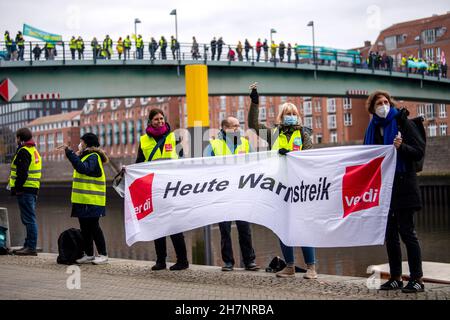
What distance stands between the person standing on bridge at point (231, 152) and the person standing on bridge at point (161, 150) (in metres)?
0.57

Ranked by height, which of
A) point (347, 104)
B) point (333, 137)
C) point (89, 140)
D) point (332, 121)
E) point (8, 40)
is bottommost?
point (333, 137)

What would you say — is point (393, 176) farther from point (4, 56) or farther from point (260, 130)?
point (4, 56)

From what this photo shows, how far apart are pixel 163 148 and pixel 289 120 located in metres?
2.15

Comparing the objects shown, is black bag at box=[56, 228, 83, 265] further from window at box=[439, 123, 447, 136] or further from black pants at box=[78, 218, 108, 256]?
window at box=[439, 123, 447, 136]

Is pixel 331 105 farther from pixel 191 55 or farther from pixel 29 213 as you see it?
pixel 29 213

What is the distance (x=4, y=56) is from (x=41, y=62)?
1.65m

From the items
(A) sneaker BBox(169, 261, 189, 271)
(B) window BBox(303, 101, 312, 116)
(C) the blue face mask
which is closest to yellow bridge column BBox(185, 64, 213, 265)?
(A) sneaker BBox(169, 261, 189, 271)

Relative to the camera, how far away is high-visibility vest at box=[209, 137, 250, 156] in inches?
412

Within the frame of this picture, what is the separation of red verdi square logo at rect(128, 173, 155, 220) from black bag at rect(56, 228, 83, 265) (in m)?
1.54

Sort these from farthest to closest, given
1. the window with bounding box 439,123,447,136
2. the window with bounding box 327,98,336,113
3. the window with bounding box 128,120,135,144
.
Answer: the window with bounding box 128,120,135,144 < the window with bounding box 327,98,336,113 < the window with bounding box 439,123,447,136

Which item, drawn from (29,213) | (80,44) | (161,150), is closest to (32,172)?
(29,213)

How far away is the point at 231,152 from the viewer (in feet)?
34.5
